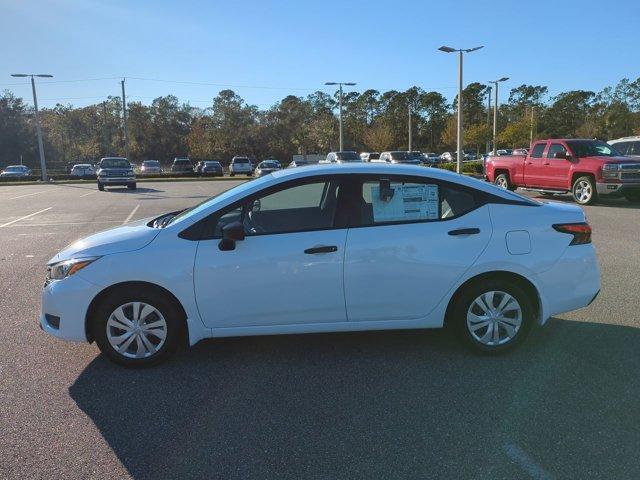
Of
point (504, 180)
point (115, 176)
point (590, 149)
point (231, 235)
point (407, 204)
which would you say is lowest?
point (504, 180)

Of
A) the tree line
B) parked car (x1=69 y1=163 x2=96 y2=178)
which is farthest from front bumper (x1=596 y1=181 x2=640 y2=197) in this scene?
the tree line

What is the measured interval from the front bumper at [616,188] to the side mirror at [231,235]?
13.5 m

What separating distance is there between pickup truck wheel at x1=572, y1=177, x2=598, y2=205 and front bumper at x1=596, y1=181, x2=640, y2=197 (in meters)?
0.18

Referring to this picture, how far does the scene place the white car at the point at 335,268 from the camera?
13.5 ft

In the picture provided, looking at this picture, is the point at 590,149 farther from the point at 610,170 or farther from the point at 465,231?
the point at 465,231

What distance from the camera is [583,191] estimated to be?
50.3 feet

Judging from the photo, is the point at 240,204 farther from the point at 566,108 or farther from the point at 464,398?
the point at 566,108

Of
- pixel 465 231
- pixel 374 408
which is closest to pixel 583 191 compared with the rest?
pixel 465 231

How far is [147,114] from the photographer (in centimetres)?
8556

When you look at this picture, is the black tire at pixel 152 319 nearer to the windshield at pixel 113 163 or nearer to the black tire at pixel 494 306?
the black tire at pixel 494 306

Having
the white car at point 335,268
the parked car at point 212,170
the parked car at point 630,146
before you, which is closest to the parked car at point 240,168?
the parked car at point 212,170

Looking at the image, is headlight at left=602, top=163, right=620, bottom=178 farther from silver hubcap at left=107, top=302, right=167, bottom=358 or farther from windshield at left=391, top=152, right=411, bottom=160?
windshield at left=391, top=152, right=411, bottom=160

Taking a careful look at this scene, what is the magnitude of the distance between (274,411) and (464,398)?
1.31 metres

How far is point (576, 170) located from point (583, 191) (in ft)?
2.07
